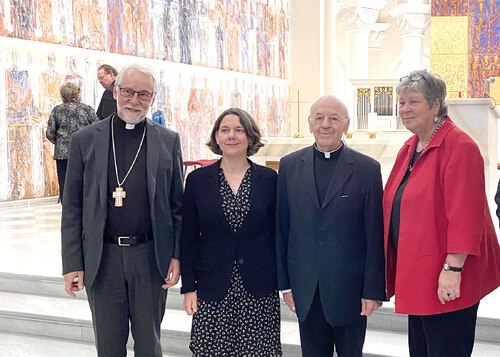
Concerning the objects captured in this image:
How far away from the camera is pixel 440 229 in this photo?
3627mm

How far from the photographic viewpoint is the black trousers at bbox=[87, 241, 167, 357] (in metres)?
4.15

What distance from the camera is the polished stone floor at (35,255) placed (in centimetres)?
611

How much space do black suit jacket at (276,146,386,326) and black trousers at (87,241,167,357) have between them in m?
0.79

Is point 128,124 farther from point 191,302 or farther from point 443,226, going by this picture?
point 443,226

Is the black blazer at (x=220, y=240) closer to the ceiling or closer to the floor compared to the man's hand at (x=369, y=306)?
closer to the ceiling

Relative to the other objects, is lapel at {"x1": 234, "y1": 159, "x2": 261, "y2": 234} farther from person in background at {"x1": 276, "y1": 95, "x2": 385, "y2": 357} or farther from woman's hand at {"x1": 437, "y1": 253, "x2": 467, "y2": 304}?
woman's hand at {"x1": 437, "y1": 253, "x2": 467, "y2": 304}

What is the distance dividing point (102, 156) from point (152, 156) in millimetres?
268

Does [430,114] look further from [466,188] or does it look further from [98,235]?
[98,235]

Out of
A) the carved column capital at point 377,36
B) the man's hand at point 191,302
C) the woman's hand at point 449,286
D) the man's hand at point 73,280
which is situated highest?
the carved column capital at point 377,36

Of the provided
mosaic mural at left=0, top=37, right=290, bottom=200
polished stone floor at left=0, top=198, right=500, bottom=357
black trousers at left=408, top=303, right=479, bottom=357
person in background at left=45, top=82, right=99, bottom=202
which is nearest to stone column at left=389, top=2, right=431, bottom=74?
mosaic mural at left=0, top=37, right=290, bottom=200

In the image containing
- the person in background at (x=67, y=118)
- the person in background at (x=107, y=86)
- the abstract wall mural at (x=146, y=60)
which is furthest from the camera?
the abstract wall mural at (x=146, y=60)

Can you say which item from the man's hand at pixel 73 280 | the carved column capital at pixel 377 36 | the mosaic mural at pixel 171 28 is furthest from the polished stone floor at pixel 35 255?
the carved column capital at pixel 377 36

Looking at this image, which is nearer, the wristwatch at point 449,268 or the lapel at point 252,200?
the wristwatch at point 449,268

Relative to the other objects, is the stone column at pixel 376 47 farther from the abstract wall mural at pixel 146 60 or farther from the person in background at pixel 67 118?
the person in background at pixel 67 118
